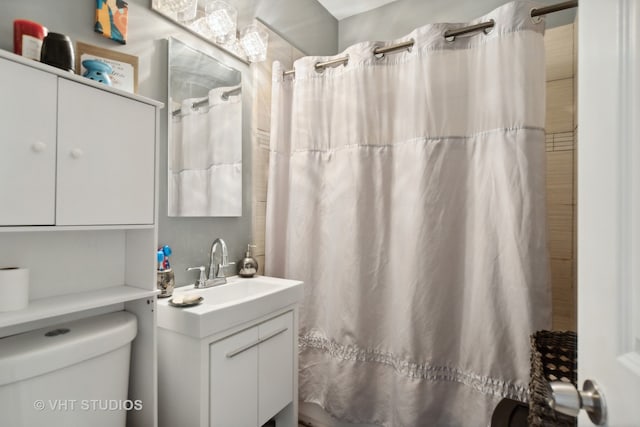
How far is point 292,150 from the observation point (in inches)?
76.6

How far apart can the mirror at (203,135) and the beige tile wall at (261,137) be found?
0.43 feet

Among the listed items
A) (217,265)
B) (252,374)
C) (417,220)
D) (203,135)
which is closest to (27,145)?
(203,135)

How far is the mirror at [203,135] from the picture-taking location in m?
1.49

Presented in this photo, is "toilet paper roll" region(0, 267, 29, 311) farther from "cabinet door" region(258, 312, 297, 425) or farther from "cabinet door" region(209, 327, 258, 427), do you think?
"cabinet door" region(258, 312, 297, 425)

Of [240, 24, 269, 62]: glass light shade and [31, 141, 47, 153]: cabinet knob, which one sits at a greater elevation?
[240, 24, 269, 62]: glass light shade

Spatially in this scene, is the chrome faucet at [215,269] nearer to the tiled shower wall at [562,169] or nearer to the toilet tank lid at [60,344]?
the toilet tank lid at [60,344]

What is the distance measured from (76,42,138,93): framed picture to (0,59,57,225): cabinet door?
0.27 meters

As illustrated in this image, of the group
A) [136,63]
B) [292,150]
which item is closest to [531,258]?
[292,150]

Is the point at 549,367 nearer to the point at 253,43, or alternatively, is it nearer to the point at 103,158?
the point at 103,158

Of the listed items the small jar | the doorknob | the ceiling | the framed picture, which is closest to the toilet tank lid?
the small jar

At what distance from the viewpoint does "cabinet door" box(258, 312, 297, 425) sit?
140cm

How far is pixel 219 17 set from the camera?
161 cm

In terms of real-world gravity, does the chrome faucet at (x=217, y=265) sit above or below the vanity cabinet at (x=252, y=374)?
above

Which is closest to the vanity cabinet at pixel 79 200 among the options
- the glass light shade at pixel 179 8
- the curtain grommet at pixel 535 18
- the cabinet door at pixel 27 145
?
the cabinet door at pixel 27 145
